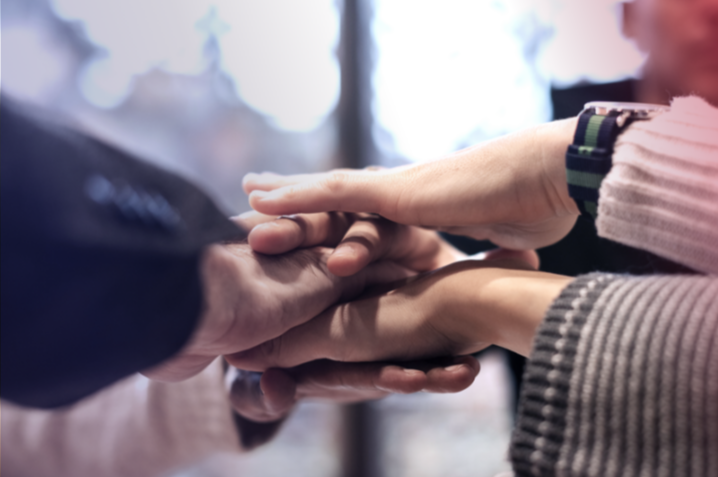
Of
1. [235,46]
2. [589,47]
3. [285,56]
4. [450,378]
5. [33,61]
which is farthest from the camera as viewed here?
[285,56]

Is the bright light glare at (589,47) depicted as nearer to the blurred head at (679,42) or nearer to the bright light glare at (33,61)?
the blurred head at (679,42)

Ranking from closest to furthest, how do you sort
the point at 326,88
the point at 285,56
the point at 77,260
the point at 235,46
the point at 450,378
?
the point at 77,260 → the point at 450,378 → the point at 235,46 → the point at 285,56 → the point at 326,88

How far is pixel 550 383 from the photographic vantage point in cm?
30

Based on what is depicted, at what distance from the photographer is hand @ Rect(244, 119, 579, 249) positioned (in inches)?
17.6

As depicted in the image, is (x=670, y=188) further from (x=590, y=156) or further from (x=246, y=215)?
(x=246, y=215)

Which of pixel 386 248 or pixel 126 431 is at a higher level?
pixel 386 248

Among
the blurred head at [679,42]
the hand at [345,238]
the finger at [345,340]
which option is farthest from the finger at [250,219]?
the blurred head at [679,42]

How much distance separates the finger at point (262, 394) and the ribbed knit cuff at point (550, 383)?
0.25 metres

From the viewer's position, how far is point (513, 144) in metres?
0.46

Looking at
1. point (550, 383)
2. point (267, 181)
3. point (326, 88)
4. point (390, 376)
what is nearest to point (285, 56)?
point (326, 88)

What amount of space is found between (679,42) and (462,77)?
302 mm

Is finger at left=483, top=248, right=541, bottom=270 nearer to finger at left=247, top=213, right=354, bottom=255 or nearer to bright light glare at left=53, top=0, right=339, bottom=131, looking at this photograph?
finger at left=247, top=213, right=354, bottom=255

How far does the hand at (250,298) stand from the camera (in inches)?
13.2

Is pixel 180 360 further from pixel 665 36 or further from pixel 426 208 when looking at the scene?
pixel 665 36
